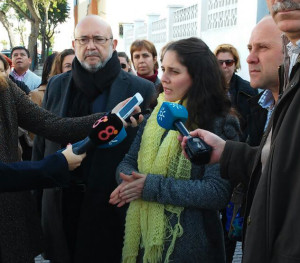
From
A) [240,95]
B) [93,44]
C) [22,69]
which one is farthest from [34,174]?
[22,69]

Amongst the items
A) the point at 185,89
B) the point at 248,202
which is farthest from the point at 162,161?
the point at 248,202

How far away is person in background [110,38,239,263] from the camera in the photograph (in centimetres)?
240

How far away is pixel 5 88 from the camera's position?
262 cm

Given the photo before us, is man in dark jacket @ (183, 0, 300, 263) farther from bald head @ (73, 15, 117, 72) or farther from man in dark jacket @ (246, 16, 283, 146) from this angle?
bald head @ (73, 15, 117, 72)

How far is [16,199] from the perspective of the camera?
8.46 ft

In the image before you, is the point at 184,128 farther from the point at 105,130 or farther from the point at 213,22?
the point at 213,22

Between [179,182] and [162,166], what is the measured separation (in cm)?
13

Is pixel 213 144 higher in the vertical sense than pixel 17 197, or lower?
higher

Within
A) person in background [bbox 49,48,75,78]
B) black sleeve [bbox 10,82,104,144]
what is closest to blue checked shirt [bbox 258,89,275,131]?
black sleeve [bbox 10,82,104,144]

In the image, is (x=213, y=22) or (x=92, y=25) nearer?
(x=92, y=25)

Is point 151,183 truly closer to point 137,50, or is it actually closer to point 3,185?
point 3,185

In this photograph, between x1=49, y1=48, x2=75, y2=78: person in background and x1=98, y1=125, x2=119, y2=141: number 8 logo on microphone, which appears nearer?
x1=98, y1=125, x2=119, y2=141: number 8 logo on microphone

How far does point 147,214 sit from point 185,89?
2.24 ft

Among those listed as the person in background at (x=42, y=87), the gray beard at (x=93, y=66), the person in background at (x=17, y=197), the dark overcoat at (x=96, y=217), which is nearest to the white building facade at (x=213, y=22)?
the person in background at (x=42, y=87)
